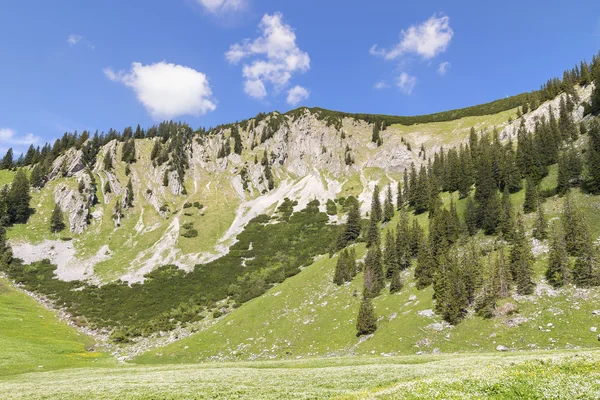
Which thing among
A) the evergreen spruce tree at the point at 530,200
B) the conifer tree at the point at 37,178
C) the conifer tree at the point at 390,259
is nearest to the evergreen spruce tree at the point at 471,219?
the evergreen spruce tree at the point at 530,200

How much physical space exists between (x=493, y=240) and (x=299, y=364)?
53.4 metres

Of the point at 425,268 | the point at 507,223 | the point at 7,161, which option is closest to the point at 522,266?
the point at 425,268

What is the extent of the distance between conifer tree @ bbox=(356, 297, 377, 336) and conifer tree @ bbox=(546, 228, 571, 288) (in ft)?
96.4

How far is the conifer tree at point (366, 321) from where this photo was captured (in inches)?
2245

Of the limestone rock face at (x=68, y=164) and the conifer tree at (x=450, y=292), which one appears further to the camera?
the limestone rock face at (x=68, y=164)

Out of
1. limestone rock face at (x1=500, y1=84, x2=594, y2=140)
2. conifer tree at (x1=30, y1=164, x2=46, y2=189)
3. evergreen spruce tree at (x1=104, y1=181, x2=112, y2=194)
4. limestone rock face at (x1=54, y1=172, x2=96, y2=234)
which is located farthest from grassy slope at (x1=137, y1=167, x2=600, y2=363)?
conifer tree at (x1=30, y1=164, x2=46, y2=189)

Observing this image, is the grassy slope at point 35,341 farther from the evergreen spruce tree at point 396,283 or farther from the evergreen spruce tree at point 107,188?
the evergreen spruce tree at point 107,188

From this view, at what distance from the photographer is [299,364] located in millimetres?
42188

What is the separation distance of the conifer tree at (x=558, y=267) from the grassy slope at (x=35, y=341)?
78.1 meters

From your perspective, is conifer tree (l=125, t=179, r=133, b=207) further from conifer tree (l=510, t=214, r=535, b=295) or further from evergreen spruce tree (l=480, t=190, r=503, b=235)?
conifer tree (l=510, t=214, r=535, b=295)

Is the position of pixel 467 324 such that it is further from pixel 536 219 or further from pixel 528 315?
pixel 536 219

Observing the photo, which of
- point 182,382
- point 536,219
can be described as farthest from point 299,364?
point 536,219

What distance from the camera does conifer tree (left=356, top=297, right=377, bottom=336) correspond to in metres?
57.0

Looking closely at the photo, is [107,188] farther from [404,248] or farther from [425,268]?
[425,268]
